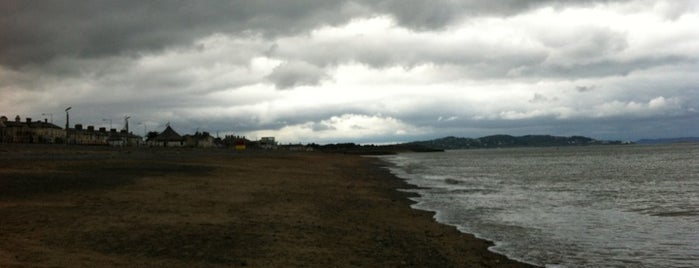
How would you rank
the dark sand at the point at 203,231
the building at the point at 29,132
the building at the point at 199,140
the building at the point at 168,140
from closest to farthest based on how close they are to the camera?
the dark sand at the point at 203,231 < the building at the point at 29,132 < the building at the point at 168,140 < the building at the point at 199,140

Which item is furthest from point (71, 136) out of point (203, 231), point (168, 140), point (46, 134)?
point (203, 231)

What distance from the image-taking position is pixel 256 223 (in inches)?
619

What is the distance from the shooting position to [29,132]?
12081 cm

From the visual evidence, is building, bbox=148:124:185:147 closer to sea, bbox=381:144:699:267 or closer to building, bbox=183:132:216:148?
building, bbox=183:132:216:148

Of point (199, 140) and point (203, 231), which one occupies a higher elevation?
point (199, 140)

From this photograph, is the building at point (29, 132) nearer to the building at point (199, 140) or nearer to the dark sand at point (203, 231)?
the building at point (199, 140)

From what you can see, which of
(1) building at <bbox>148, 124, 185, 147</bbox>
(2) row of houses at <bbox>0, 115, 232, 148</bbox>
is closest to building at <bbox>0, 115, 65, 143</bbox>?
(2) row of houses at <bbox>0, 115, 232, 148</bbox>

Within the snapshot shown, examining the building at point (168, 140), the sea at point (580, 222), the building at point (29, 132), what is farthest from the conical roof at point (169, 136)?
the sea at point (580, 222)

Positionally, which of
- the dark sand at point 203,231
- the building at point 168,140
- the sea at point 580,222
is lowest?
the sea at point 580,222

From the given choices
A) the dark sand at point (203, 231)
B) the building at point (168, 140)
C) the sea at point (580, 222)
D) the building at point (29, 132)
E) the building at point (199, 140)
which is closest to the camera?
the dark sand at point (203, 231)

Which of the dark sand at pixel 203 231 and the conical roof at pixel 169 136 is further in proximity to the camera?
the conical roof at pixel 169 136

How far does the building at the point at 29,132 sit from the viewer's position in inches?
4429

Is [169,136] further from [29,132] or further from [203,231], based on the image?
[203,231]

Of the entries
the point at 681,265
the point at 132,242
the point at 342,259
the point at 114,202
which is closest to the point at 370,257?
the point at 342,259
